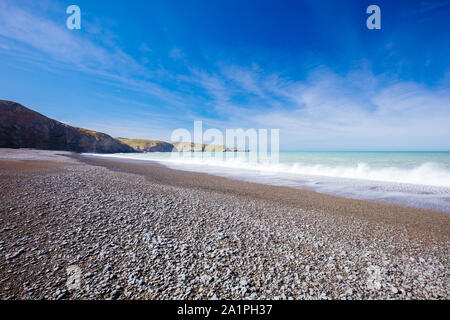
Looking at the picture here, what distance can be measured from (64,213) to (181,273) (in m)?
6.36

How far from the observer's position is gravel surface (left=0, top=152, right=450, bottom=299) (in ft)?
13.0

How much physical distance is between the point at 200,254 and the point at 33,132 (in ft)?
308

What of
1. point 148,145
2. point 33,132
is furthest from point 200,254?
point 148,145

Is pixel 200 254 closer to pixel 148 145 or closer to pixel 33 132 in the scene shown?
pixel 33 132

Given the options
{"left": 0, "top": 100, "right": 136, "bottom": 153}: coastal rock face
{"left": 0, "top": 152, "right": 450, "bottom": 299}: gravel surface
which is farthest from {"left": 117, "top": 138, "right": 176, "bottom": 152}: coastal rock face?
{"left": 0, "top": 152, "right": 450, "bottom": 299}: gravel surface

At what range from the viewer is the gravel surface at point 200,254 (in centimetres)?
396

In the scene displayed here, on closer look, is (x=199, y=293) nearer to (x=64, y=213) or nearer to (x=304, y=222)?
(x=304, y=222)

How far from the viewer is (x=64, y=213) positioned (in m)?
7.27

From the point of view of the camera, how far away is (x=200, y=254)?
5164mm

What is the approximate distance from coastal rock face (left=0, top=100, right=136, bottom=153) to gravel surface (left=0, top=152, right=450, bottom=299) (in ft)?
263

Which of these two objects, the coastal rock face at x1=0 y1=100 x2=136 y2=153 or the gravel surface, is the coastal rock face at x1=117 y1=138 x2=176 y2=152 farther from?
the gravel surface

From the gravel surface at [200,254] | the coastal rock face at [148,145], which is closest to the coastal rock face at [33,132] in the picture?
the coastal rock face at [148,145]
